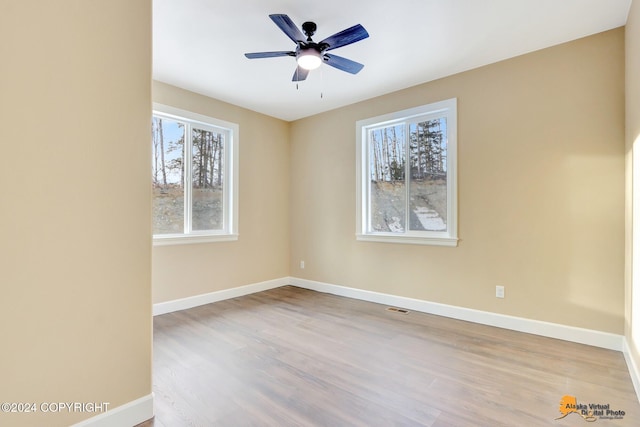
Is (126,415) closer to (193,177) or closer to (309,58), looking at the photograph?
(309,58)

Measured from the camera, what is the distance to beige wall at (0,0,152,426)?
4.51 feet

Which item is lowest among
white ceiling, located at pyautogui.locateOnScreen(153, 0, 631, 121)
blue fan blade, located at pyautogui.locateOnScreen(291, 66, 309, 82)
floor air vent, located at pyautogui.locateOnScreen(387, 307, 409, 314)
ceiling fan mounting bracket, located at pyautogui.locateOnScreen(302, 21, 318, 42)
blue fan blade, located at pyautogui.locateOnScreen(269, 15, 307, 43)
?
floor air vent, located at pyautogui.locateOnScreen(387, 307, 409, 314)

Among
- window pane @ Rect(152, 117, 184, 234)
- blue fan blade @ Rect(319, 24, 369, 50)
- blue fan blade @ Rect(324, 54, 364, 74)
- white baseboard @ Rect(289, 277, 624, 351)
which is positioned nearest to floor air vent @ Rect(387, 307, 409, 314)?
white baseboard @ Rect(289, 277, 624, 351)

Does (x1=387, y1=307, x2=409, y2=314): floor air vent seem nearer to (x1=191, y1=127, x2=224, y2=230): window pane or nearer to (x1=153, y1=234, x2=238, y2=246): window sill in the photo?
(x1=153, y1=234, x2=238, y2=246): window sill

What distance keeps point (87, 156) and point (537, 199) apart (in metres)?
3.57

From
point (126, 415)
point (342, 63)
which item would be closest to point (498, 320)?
point (342, 63)

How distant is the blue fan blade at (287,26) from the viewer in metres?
2.09

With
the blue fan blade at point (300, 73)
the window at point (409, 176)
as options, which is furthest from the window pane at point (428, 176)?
the blue fan blade at point (300, 73)

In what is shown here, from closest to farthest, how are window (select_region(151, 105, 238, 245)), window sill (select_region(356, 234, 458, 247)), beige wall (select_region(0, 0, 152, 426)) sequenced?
1. beige wall (select_region(0, 0, 152, 426))
2. window sill (select_region(356, 234, 458, 247))
3. window (select_region(151, 105, 238, 245))

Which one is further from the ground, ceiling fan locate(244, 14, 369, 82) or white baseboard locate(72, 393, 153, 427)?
ceiling fan locate(244, 14, 369, 82)

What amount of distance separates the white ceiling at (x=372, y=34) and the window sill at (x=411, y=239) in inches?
73.9

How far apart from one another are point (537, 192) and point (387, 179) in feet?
A: 5.59

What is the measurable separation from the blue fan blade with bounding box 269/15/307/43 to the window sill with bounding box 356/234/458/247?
2.53m

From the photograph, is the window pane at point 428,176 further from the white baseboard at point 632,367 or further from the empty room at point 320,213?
the white baseboard at point 632,367
